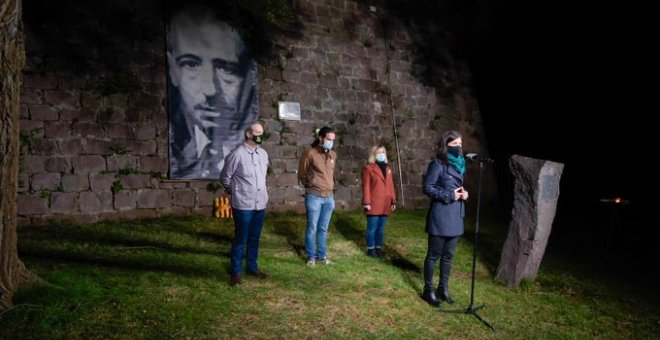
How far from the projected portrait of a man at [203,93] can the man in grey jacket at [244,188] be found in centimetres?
463

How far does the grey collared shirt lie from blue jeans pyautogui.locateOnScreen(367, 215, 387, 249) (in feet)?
7.12

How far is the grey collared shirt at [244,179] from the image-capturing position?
4.61m

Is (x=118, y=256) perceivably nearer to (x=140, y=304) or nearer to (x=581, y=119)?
(x=140, y=304)

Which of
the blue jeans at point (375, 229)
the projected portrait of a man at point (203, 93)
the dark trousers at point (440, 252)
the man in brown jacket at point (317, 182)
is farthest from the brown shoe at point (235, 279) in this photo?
the projected portrait of a man at point (203, 93)

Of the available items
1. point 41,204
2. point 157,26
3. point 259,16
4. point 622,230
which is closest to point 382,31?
point 259,16

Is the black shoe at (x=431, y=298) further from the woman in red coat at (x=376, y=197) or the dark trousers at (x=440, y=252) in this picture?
the woman in red coat at (x=376, y=197)

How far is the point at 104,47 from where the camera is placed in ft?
27.4

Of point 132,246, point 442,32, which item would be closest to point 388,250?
point 132,246

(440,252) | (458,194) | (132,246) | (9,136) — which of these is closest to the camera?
(9,136)

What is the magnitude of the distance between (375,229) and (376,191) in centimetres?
60

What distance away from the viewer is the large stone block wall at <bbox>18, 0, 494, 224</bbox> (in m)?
7.78

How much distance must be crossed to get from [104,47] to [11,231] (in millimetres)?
5650

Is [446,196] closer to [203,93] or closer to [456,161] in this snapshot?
[456,161]

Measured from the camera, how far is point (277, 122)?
33.3ft
